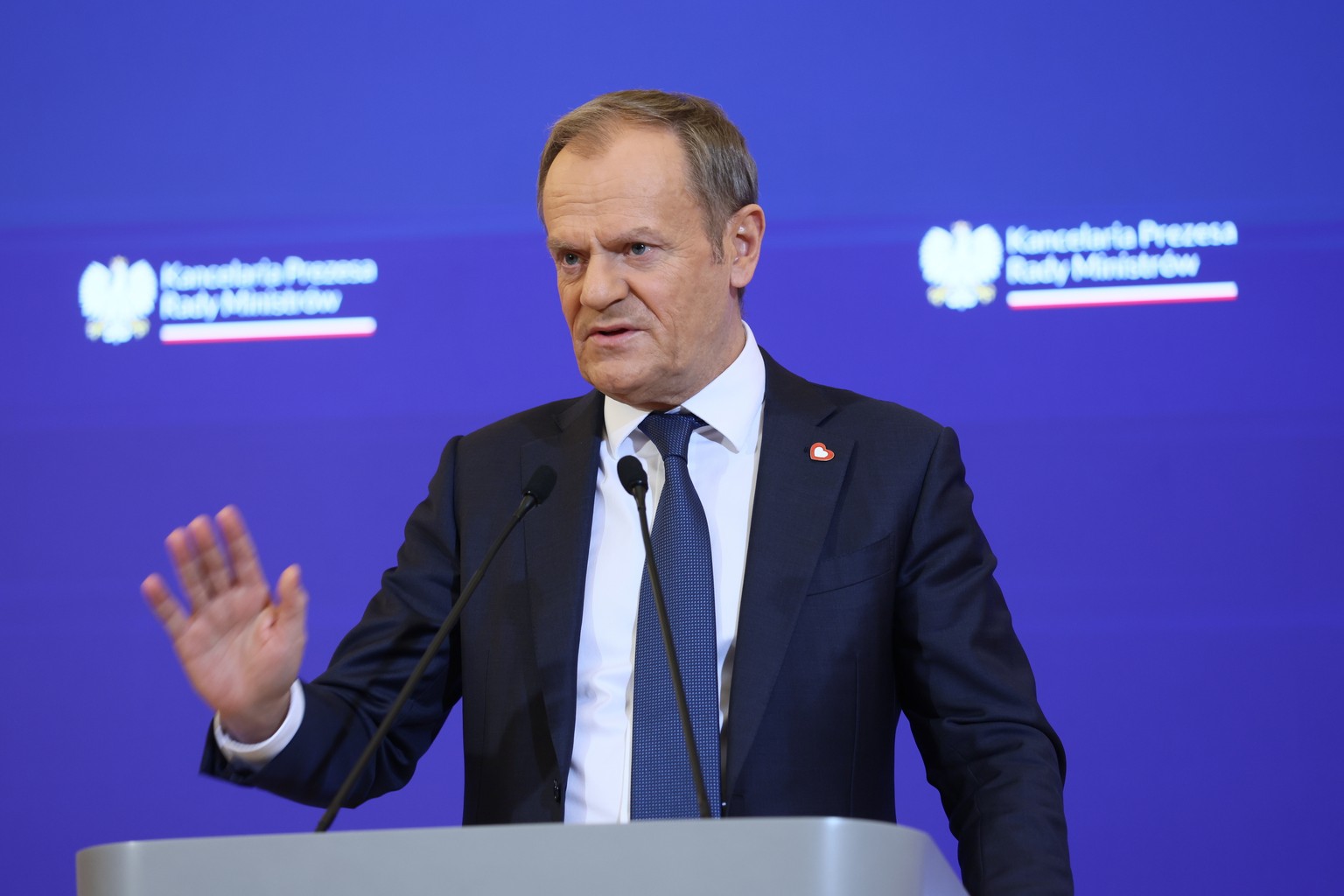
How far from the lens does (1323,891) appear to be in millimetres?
2729

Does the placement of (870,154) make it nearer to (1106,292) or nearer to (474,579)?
(1106,292)

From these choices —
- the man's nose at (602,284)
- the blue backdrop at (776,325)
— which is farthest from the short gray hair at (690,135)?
the blue backdrop at (776,325)

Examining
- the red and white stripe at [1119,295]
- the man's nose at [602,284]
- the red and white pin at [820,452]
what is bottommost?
the red and white pin at [820,452]

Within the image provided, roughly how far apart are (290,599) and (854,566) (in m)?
0.76

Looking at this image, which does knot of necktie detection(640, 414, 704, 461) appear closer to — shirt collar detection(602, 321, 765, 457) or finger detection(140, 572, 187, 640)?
shirt collar detection(602, 321, 765, 457)

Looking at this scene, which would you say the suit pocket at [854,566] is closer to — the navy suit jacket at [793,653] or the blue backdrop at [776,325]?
the navy suit jacket at [793,653]

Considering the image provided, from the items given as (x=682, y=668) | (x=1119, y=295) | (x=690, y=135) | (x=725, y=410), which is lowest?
(x=682, y=668)

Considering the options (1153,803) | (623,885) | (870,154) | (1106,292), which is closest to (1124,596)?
(1153,803)

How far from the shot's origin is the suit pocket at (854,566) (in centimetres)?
195

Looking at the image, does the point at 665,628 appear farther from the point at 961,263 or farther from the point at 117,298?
the point at 117,298

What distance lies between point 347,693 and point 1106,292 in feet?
5.52

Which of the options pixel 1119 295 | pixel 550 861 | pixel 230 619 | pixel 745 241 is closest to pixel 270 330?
pixel 745 241

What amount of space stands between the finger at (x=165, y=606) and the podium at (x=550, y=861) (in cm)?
35

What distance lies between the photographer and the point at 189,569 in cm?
154
